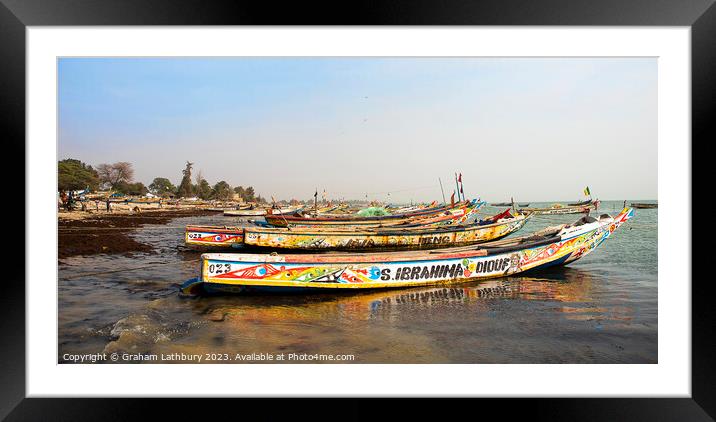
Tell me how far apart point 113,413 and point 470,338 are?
13.9 feet

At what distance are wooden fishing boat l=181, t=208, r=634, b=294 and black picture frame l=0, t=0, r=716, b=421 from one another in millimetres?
2891

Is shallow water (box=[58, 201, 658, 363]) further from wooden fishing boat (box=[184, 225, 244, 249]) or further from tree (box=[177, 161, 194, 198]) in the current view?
tree (box=[177, 161, 194, 198])

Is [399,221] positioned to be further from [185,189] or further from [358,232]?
[185,189]

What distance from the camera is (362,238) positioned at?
43.9 ft

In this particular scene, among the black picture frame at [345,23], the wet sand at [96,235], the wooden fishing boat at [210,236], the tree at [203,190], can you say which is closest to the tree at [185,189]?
the tree at [203,190]

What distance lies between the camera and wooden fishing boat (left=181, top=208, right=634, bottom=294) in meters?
6.39

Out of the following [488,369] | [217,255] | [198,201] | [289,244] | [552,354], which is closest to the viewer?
[488,369]

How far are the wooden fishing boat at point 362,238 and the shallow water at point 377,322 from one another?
13.9 ft

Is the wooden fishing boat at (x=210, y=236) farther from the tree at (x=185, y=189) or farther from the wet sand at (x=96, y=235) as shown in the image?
the tree at (x=185, y=189)

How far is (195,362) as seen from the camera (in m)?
4.34

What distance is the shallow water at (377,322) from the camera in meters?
4.72

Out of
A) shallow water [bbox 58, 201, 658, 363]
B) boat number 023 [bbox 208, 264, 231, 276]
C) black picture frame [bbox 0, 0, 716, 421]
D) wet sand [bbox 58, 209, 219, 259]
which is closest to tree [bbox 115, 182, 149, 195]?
wet sand [bbox 58, 209, 219, 259]
